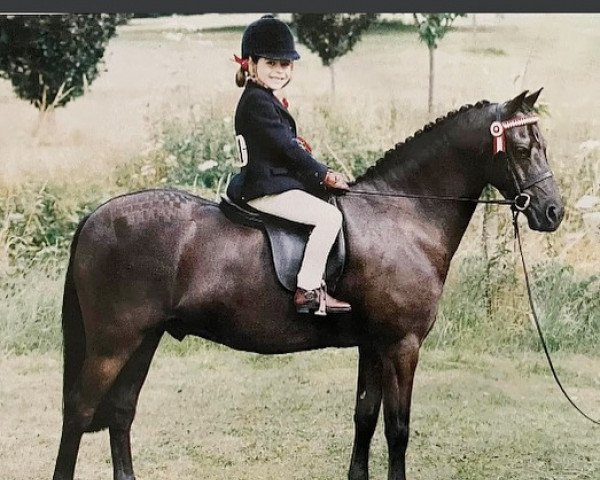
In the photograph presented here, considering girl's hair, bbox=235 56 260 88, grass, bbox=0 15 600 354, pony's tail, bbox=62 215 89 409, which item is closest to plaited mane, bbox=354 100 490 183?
grass, bbox=0 15 600 354

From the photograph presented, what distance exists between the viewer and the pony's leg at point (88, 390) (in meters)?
3.01

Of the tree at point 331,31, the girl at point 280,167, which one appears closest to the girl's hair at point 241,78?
the girl at point 280,167

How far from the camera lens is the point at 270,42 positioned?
304cm

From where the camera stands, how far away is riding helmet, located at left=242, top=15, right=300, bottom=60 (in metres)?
3.04

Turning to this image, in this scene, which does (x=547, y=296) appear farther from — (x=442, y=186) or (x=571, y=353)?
(x=442, y=186)

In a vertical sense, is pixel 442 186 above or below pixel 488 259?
above

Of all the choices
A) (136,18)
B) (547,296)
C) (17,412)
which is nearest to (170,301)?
(17,412)

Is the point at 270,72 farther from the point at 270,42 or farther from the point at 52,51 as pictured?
the point at 52,51

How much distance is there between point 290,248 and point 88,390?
3.26 feet

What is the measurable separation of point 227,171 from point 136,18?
807 millimetres

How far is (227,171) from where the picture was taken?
350 centimetres

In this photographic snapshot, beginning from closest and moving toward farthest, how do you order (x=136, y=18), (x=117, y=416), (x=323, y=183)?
(x=323, y=183)
(x=117, y=416)
(x=136, y=18)

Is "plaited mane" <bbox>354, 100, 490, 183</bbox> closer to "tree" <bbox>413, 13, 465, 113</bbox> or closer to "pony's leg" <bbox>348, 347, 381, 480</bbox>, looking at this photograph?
"tree" <bbox>413, 13, 465, 113</bbox>

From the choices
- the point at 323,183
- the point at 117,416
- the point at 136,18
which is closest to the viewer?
the point at 323,183
